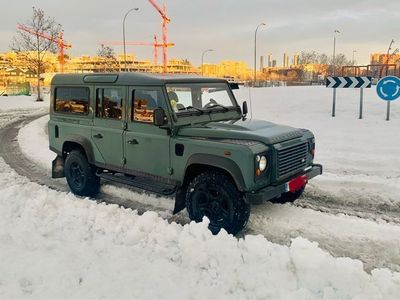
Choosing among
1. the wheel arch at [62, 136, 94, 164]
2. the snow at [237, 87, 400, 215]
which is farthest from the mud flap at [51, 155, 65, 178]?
the snow at [237, 87, 400, 215]

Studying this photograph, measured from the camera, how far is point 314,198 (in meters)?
6.37

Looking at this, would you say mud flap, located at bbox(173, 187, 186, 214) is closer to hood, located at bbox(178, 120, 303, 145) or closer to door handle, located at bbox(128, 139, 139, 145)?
hood, located at bbox(178, 120, 303, 145)

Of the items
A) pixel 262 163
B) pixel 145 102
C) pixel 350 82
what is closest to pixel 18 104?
pixel 350 82

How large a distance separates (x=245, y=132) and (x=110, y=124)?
2468 mm

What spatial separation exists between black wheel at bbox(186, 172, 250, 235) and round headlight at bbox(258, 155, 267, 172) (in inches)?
17.5

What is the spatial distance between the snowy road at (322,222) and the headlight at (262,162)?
980 millimetres

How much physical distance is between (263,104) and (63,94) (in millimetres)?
15417

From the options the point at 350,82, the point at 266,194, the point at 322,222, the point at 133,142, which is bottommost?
the point at 322,222

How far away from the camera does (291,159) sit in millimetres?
5031

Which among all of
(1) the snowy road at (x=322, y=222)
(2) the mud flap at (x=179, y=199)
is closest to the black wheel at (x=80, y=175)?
(1) the snowy road at (x=322, y=222)

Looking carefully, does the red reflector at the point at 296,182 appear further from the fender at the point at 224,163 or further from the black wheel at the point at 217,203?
the fender at the point at 224,163

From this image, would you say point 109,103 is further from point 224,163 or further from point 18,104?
point 18,104

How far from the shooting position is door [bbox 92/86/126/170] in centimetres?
596

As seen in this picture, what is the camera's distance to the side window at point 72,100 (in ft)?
21.6
